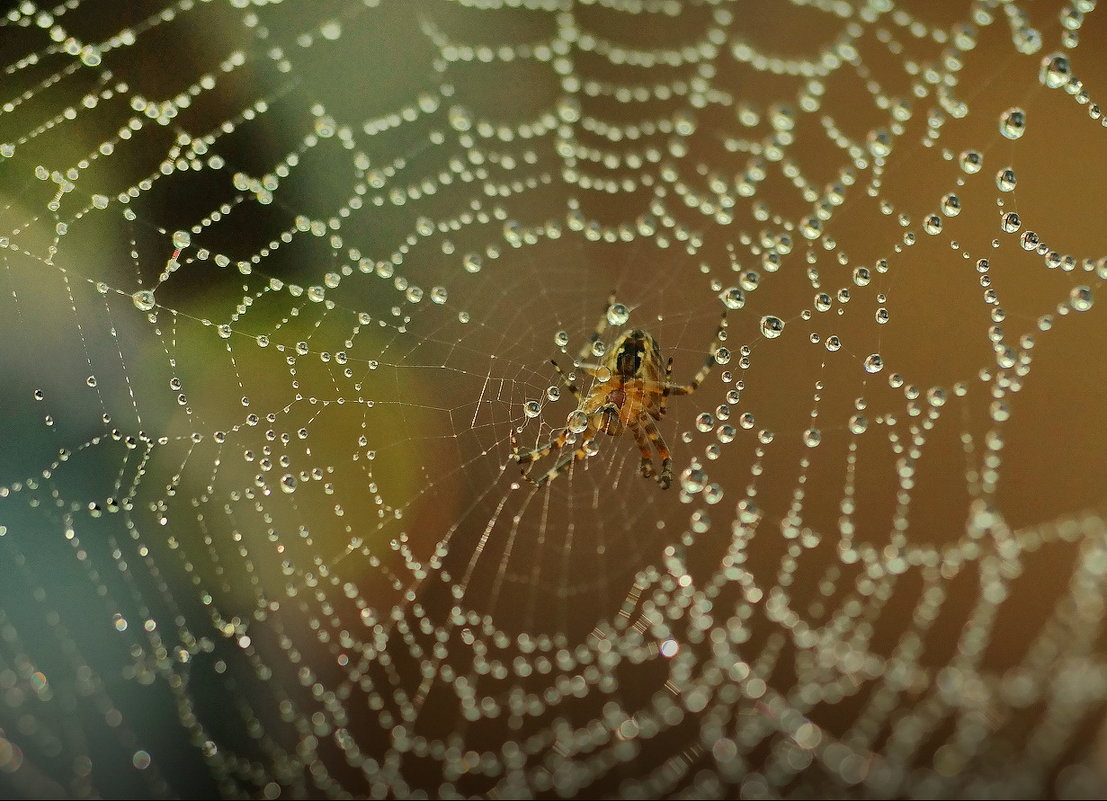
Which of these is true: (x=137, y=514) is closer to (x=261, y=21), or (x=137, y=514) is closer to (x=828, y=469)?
(x=261, y=21)

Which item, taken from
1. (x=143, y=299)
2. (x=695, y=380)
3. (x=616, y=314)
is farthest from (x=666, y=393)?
(x=143, y=299)

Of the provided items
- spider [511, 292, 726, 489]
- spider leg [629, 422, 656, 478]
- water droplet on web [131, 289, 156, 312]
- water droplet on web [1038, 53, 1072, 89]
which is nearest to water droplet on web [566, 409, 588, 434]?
spider [511, 292, 726, 489]

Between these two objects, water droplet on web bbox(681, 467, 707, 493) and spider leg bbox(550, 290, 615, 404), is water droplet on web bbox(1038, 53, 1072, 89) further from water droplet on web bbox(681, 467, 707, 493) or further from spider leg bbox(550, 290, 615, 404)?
water droplet on web bbox(681, 467, 707, 493)

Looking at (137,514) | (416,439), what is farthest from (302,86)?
(137,514)

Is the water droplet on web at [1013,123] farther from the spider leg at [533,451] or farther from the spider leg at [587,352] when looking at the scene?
the spider leg at [533,451]

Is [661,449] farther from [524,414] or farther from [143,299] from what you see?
[143,299]

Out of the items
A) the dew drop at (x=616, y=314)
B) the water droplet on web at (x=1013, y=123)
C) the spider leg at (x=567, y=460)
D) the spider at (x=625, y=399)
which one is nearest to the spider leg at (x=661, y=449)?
the spider at (x=625, y=399)
